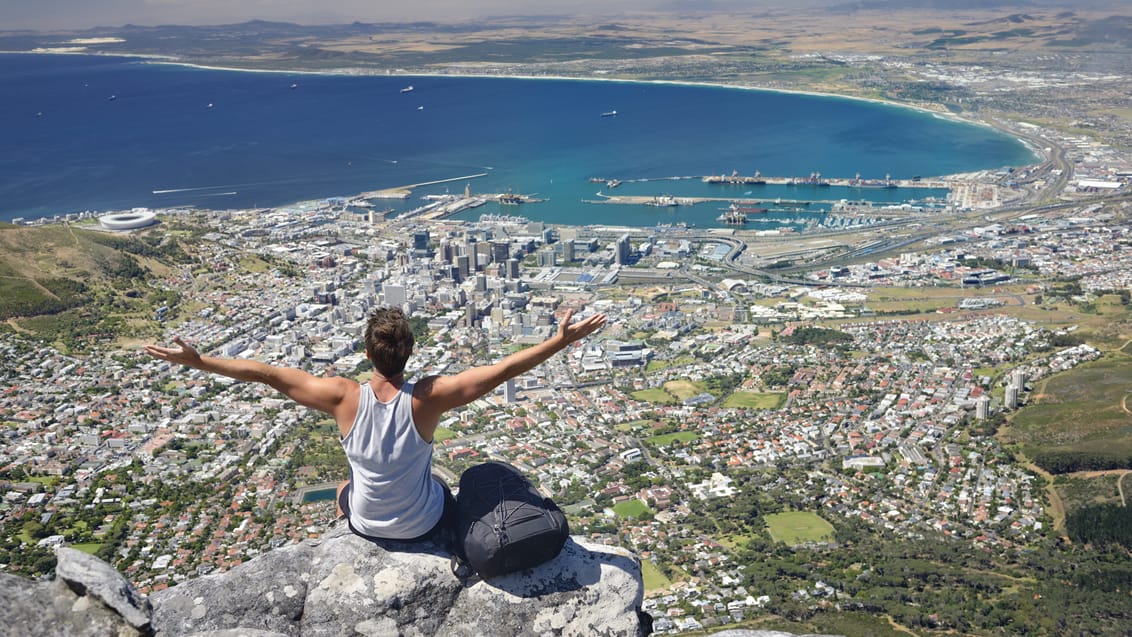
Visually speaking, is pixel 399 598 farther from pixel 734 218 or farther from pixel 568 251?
pixel 734 218

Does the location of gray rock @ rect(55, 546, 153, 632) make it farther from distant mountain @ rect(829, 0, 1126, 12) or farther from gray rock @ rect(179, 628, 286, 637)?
distant mountain @ rect(829, 0, 1126, 12)

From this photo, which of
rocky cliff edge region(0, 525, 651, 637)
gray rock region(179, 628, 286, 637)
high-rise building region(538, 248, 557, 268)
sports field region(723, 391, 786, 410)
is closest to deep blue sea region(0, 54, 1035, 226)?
high-rise building region(538, 248, 557, 268)

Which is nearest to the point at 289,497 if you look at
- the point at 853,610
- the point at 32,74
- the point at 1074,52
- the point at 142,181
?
the point at 853,610

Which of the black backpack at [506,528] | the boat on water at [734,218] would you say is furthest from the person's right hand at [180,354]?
the boat on water at [734,218]

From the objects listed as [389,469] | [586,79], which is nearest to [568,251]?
[389,469]

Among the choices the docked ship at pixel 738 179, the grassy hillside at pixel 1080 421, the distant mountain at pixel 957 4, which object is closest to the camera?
the grassy hillside at pixel 1080 421

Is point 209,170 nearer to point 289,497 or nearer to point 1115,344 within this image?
point 289,497

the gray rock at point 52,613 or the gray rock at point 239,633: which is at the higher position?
the gray rock at point 52,613

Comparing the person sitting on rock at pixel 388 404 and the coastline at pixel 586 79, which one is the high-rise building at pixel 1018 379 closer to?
the person sitting on rock at pixel 388 404
